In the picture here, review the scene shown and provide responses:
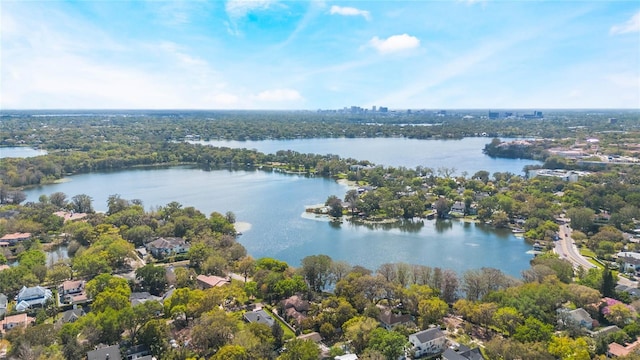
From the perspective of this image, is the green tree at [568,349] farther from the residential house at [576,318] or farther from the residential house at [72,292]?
the residential house at [72,292]

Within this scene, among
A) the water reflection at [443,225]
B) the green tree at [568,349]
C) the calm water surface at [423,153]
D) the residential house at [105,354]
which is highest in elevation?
the calm water surface at [423,153]

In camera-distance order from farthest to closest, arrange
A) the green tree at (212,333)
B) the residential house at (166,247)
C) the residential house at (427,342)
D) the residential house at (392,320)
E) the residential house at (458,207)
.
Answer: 1. the residential house at (458,207)
2. the residential house at (166,247)
3. the residential house at (392,320)
4. the residential house at (427,342)
5. the green tree at (212,333)

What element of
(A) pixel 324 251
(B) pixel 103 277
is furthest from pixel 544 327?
(B) pixel 103 277

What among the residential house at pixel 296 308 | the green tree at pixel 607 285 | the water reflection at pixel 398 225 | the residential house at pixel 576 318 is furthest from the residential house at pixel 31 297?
the green tree at pixel 607 285

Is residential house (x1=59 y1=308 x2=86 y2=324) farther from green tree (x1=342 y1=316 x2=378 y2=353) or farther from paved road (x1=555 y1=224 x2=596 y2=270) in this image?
paved road (x1=555 y1=224 x2=596 y2=270)

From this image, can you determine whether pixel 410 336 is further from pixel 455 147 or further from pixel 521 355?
pixel 455 147

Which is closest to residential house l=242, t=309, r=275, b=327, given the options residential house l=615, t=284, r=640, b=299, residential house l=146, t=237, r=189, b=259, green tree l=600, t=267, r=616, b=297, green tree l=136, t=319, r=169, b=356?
green tree l=136, t=319, r=169, b=356

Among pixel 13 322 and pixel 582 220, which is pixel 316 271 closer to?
pixel 13 322
